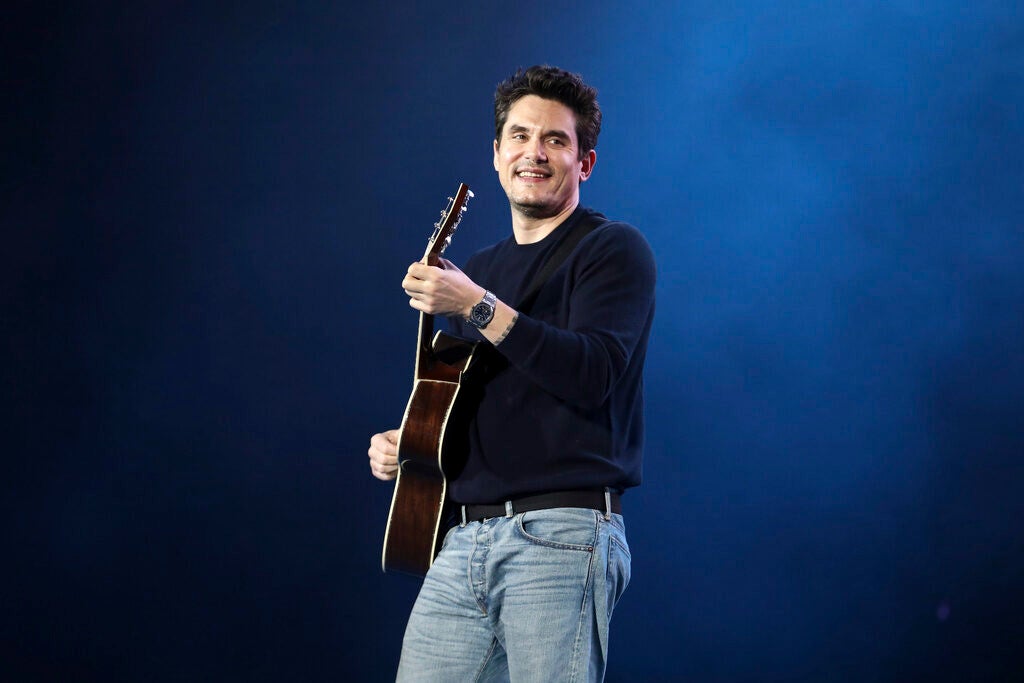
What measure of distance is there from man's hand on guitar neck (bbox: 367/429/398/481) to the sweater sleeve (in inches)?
20.5

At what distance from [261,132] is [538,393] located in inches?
84.0

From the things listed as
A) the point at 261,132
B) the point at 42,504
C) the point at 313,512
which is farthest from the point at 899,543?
the point at 42,504

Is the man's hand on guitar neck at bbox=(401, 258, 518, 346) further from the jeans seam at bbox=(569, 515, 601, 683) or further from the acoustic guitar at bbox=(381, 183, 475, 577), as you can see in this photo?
the jeans seam at bbox=(569, 515, 601, 683)

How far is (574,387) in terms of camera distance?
1795mm

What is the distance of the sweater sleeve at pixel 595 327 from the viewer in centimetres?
177

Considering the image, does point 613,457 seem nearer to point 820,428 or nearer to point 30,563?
point 820,428

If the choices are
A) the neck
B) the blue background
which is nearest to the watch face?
the neck

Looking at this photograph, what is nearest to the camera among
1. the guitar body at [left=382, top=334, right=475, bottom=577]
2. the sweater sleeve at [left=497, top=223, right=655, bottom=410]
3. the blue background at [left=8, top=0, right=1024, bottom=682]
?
the sweater sleeve at [left=497, top=223, right=655, bottom=410]

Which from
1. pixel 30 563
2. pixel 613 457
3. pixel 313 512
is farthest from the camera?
pixel 313 512

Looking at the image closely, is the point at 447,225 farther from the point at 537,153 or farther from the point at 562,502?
the point at 562,502

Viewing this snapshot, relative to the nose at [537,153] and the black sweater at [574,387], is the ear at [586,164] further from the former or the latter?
the black sweater at [574,387]

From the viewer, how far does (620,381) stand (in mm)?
2006

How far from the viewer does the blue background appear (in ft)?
11.4

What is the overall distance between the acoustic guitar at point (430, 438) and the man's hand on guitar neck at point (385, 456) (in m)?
0.08
